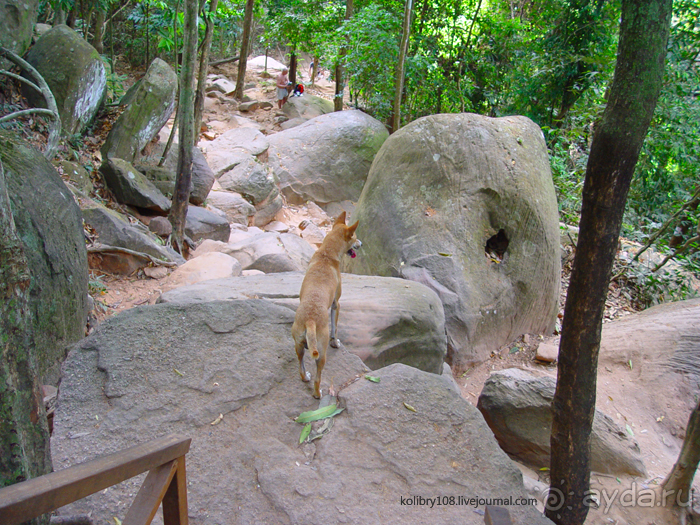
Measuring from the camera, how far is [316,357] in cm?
302

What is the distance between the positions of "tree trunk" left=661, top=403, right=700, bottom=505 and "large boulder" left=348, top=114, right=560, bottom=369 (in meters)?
2.57

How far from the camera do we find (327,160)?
11.8 m

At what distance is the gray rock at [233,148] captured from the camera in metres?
10.9

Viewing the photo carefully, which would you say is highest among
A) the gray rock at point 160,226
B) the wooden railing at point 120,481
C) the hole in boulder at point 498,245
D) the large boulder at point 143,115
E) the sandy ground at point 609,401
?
the large boulder at point 143,115

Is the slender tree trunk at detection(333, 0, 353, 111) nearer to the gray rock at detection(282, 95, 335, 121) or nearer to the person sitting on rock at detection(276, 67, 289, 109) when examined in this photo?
the gray rock at detection(282, 95, 335, 121)

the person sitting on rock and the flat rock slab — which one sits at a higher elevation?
the person sitting on rock

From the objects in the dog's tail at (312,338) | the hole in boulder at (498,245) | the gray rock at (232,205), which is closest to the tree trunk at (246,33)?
the gray rock at (232,205)

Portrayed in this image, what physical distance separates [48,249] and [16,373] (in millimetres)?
2432

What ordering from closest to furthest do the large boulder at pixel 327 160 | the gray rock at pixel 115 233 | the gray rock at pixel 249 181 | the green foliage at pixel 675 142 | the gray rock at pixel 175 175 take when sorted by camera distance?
the gray rock at pixel 115 233, the green foliage at pixel 675 142, the gray rock at pixel 175 175, the gray rock at pixel 249 181, the large boulder at pixel 327 160

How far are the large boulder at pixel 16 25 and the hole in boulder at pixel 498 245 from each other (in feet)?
24.5

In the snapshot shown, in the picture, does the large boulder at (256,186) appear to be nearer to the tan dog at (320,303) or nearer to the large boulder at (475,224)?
the large boulder at (475,224)

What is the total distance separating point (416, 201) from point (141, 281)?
386cm

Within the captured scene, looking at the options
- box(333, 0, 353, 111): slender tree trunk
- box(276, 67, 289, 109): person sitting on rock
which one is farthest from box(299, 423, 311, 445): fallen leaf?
box(276, 67, 289, 109): person sitting on rock

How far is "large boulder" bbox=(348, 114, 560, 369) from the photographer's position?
6102mm
